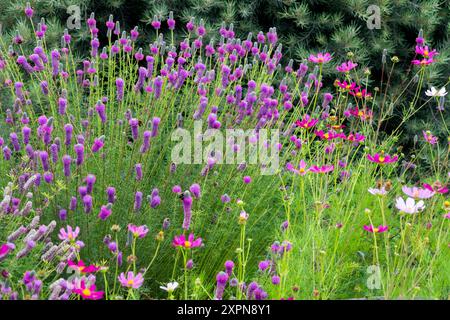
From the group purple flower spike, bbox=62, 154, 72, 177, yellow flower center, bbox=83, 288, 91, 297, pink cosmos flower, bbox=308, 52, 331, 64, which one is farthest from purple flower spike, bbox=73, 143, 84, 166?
pink cosmos flower, bbox=308, 52, 331, 64

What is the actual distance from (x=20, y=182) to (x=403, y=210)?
1.46 m
